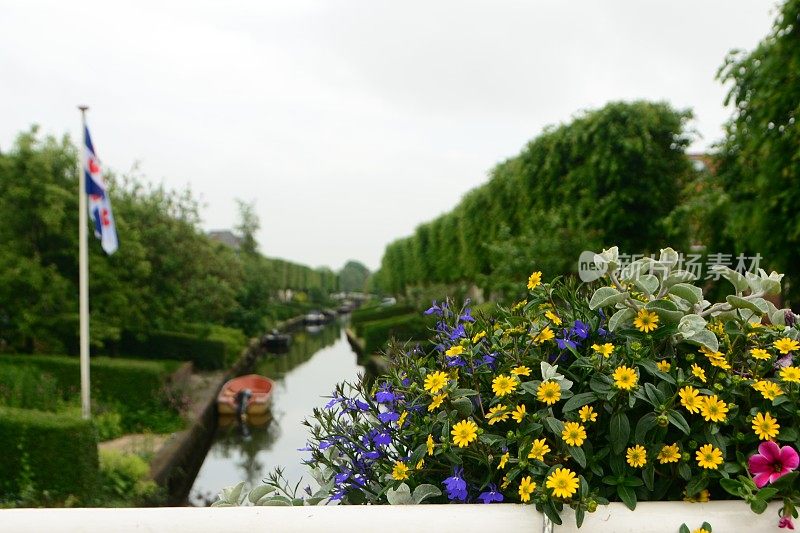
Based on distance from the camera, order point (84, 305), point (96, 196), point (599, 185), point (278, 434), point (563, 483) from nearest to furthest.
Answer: point (563, 483) → point (84, 305) → point (96, 196) → point (599, 185) → point (278, 434)

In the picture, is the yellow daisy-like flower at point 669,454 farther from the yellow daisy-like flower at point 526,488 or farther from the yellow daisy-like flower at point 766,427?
the yellow daisy-like flower at point 526,488

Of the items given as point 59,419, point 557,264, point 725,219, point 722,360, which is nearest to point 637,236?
point 557,264

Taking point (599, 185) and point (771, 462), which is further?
point (599, 185)

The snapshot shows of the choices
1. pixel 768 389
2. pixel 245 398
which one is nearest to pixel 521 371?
pixel 768 389

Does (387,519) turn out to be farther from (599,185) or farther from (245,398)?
(245,398)

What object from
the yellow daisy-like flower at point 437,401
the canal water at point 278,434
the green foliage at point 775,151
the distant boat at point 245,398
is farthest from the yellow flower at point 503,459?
the distant boat at point 245,398

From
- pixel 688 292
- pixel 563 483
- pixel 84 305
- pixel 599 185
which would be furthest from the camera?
pixel 599 185

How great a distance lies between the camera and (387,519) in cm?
153

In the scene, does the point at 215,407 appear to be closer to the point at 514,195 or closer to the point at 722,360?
the point at 514,195

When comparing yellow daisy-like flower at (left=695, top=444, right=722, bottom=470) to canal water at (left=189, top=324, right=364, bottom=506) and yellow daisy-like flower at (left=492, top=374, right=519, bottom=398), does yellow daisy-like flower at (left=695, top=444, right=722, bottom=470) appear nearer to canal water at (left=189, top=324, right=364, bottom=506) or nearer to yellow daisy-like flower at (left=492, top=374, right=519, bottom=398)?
yellow daisy-like flower at (left=492, top=374, right=519, bottom=398)

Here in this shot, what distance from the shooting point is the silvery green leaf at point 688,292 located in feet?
6.13

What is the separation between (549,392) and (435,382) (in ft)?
0.98

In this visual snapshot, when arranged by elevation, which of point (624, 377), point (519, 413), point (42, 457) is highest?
point (624, 377)

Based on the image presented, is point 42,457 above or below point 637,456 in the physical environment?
below
